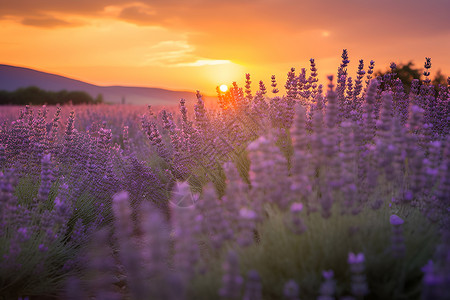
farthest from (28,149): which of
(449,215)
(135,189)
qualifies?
(449,215)

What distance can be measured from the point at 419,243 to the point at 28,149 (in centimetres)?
422

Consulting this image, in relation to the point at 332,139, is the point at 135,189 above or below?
below

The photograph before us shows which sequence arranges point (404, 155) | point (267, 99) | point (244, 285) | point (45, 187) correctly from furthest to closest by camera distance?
1. point (267, 99)
2. point (45, 187)
3. point (404, 155)
4. point (244, 285)

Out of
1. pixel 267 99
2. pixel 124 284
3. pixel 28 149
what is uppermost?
pixel 267 99

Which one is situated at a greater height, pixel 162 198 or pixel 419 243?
pixel 419 243

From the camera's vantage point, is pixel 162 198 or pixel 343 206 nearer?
pixel 343 206

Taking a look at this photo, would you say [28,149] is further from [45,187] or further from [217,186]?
[217,186]

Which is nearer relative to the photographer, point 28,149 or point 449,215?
point 449,215

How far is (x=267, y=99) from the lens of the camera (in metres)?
5.30

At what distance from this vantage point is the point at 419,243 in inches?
87.8

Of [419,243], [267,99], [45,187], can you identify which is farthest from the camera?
[267,99]

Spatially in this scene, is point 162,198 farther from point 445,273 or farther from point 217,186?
point 445,273

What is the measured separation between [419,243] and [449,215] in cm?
55

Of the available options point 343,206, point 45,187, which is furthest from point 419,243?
point 45,187
